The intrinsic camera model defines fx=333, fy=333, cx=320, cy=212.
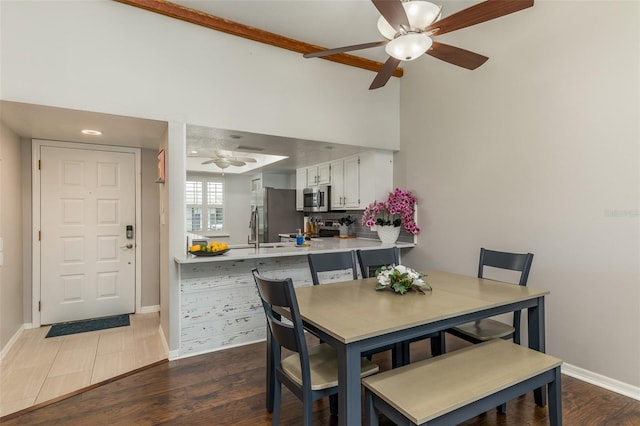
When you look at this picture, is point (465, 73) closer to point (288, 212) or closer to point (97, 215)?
point (288, 212)

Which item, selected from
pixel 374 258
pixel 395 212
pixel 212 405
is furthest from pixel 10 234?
pixel 395 212

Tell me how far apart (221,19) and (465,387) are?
3455mm

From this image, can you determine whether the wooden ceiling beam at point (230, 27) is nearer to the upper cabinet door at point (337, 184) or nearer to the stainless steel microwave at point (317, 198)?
the upper cabinet door at point (337, 184)

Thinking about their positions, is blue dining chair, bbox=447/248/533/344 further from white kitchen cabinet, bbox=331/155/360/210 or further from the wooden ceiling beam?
the wooden ceiling beam

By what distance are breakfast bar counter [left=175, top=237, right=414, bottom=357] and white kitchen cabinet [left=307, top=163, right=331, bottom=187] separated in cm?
200

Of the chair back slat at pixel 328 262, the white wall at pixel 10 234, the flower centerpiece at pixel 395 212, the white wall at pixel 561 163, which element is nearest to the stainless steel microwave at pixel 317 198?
the flower centerpiece at pixel 395 212

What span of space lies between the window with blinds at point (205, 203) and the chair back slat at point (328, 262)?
18.1ft

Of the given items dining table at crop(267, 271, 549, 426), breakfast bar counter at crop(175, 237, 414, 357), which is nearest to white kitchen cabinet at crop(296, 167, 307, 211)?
breakfast bar counter at crop(175, 237, 414, 357)

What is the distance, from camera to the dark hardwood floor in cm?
209

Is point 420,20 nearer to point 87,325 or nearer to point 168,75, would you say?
point 168,75

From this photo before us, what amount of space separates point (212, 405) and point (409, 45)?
267 centimetres

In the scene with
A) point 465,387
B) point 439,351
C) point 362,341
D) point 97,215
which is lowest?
point 439,351

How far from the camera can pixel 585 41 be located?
2586 mm

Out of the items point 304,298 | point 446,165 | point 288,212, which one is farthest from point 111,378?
point 288,212
